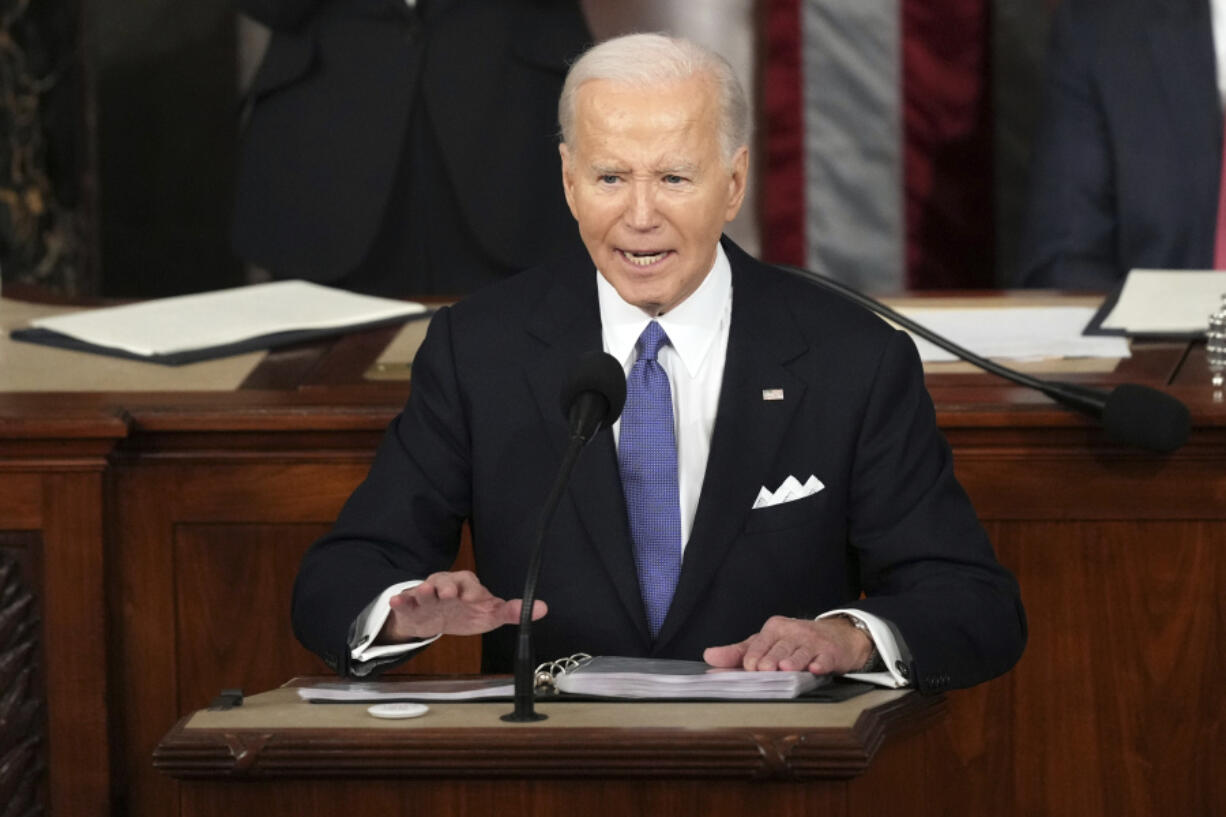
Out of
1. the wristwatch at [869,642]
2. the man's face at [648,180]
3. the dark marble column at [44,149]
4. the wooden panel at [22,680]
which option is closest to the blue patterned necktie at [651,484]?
the man's face at [648,180]

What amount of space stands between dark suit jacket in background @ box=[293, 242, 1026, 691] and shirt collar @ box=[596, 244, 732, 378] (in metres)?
0.02

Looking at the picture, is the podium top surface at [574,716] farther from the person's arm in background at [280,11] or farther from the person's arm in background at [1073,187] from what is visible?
the person's arm in background at [1073,187]

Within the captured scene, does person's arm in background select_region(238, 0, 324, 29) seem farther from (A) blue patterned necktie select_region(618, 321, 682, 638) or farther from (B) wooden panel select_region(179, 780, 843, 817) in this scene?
(B) wooden panel select_region(179, 780, 843, 817)

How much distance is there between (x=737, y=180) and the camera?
200 centimetres

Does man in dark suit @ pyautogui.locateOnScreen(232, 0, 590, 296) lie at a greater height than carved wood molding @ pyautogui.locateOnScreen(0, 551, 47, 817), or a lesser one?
greater

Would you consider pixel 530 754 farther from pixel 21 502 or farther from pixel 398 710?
pixel 21 502

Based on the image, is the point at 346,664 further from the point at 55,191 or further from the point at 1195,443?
the point at 55,191

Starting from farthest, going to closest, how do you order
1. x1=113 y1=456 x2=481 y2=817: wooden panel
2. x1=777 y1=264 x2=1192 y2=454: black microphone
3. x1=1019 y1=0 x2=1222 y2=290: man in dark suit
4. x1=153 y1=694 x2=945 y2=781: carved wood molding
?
x1=1019 y1=0 x2=1222 y2=290: man in dark suit
x1=113 y1=456 x2=481 y2=817: wooden panel
x1=777 y1=264 x2=1192 y2=454: black microphone
x1=153 y1=694 x2=945 y2=781: carved wood molding

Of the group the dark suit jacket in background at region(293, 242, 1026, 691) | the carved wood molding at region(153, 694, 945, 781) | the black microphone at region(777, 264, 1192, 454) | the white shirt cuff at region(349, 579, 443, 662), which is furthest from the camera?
the black microphone at region(777, 264, 1192, 454)

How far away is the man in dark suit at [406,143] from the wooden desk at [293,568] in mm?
1152

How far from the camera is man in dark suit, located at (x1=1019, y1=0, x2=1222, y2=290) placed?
3.79m

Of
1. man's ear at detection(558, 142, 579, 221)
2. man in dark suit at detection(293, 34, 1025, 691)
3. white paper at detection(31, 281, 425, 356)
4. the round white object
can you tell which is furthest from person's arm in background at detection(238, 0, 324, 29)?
the round white object

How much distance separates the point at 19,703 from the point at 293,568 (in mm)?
336

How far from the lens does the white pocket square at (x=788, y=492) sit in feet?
6.57
